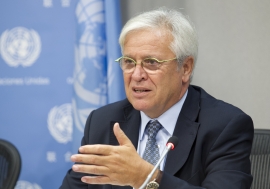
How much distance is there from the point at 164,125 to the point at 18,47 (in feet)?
7.53

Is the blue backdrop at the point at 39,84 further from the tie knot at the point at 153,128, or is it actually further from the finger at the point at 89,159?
the finger at the point at 89,159

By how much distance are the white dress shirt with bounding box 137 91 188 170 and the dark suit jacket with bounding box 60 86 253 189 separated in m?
0.03

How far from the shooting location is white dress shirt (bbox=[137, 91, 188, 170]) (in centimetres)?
246

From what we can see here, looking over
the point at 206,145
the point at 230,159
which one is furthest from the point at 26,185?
the point at 230,159

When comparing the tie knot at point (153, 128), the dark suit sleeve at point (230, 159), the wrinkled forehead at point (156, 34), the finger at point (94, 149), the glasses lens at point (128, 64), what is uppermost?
the wrinkled forehead at point (156, 34)

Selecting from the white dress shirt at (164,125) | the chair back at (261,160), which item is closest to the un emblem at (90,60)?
the white dress shirt at (164,125)

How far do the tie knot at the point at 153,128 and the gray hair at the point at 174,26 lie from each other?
339 mm

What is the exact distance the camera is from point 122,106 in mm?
2707

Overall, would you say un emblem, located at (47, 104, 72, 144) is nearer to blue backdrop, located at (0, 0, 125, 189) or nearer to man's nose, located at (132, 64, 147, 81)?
blue backdrop, located at (0, 0, 125, 189)

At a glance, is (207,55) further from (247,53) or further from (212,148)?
(212,148)

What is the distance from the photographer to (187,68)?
8.32ft

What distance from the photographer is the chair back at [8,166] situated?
2797mm

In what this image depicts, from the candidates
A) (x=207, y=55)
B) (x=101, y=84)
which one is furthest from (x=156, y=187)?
(x=207, y=55)

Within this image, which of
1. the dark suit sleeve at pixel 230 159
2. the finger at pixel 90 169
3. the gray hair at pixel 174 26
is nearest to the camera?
the finger at pixel 90 169
